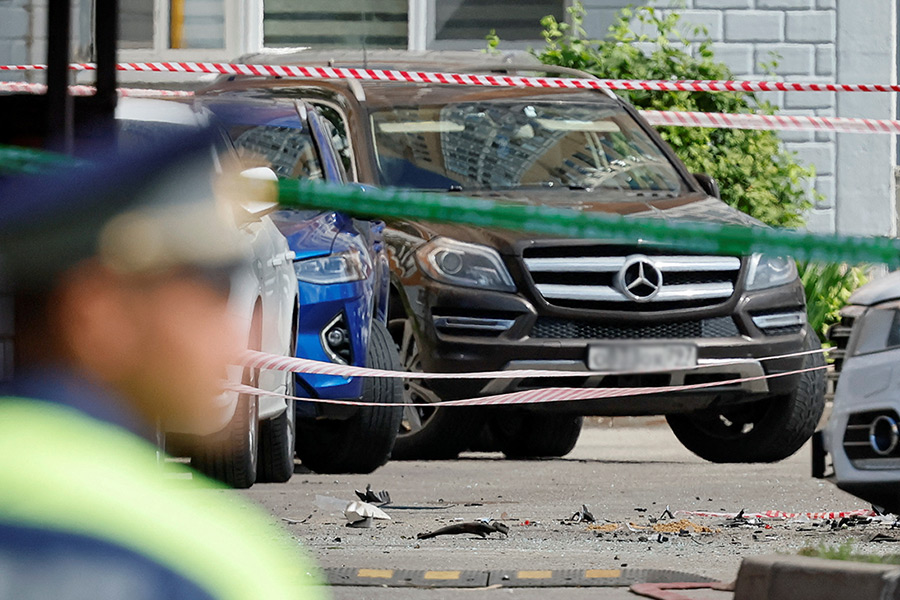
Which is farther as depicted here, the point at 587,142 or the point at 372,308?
the point at 587,142

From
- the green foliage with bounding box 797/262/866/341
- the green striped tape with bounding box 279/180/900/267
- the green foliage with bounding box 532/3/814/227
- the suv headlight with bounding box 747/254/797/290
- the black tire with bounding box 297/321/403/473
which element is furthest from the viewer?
the green foliage with bounding box 532/3/814/227

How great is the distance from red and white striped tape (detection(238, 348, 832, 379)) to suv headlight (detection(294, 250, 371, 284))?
34cm

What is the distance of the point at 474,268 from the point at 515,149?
117cm

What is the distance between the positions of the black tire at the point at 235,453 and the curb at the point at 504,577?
3.86 ft

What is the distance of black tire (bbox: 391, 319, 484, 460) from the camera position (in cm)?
808

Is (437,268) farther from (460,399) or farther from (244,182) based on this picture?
(244,182)

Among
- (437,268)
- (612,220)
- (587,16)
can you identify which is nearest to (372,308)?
(437,268)

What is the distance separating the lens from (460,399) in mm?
7852

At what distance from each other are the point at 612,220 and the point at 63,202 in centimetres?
83

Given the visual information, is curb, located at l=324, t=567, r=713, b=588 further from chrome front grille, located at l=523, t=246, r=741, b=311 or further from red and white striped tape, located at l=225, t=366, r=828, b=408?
chrome front grille, located at l=523, t=246, r=741, b=311

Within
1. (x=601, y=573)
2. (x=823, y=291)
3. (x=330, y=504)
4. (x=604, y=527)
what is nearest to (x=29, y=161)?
(x=601, y=573)

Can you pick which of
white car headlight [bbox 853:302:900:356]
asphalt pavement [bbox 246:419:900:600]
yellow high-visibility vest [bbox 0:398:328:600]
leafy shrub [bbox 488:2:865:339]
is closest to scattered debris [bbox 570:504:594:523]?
asphalt pavement [bbox 246:419:900:600]

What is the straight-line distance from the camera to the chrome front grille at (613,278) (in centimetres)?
785

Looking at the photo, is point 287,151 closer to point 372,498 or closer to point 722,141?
point 372,498
